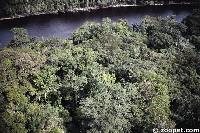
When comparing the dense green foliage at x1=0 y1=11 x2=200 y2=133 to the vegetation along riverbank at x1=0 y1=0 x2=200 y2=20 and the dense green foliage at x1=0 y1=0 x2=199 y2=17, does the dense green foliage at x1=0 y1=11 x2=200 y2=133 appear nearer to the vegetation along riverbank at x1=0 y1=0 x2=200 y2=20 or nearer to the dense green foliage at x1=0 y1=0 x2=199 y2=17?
the vegetation along riverbank at x1=0 y1=0 x2=200 y2=20

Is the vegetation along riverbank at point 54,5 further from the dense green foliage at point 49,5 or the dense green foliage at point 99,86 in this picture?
the dense green foliage at point 99,86

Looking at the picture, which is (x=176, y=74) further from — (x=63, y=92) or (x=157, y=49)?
(x=63, y=92)

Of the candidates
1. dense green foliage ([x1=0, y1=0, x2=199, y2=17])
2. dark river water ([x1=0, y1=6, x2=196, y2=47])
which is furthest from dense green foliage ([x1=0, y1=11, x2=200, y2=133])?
dense green foliage ([x1=0, y1=0, x2=199, y2=17])

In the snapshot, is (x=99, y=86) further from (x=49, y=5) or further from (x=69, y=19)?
(x=49, y=5)

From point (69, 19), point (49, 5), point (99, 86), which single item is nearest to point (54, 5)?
point (49, 5)

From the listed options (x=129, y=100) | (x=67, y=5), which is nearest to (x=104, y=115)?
(x=129, y=100)

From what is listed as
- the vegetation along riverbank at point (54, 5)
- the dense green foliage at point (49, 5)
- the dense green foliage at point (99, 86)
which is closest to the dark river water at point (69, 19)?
the vegetation along riverbank at point (54, 5)

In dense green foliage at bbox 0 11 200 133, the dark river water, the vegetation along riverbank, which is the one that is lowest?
dense green foliage at bbox 0 11 200 133
